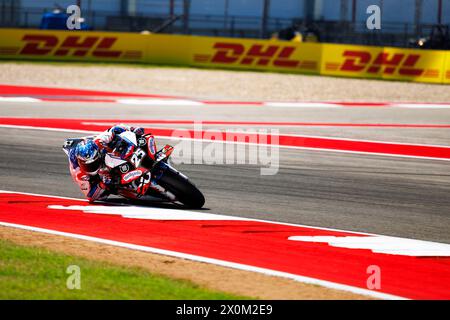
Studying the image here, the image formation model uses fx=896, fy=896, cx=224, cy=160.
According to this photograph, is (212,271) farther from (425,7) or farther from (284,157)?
(425,7)

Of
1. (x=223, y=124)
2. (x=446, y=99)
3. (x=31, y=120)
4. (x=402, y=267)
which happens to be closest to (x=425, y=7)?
(x=446, y=99)

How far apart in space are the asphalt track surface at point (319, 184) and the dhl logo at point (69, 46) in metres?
16.0

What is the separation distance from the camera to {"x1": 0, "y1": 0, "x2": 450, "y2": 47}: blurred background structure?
3834 centimetres

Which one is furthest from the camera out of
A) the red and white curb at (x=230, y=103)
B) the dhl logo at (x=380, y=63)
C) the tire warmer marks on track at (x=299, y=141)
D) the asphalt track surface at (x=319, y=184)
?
the dhl logo at (x=380, y=63)

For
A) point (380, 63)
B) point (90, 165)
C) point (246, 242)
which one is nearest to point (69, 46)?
point (380, 63)

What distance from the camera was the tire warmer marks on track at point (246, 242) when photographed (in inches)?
319

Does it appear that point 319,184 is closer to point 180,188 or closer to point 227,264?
point 180,188

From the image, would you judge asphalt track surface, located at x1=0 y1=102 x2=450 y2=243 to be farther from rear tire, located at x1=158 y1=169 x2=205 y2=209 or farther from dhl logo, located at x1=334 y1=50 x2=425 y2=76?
dhl logo, located at x1=334 y1=50 x2=425 y2=76

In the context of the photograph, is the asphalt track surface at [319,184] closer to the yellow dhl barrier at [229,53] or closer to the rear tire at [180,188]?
the rear tire at [180,188]

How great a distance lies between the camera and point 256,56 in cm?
3284

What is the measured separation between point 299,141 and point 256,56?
51.5 ft

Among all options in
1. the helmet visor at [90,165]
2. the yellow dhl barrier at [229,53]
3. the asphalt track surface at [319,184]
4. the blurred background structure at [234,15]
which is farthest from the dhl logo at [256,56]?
the helmet visor at [90,165]

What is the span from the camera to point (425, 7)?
38.1 metres

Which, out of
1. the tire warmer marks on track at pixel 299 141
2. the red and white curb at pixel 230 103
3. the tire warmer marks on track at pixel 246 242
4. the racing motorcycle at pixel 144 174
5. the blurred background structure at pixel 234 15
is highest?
the blurred background structure at pixel 234 15
